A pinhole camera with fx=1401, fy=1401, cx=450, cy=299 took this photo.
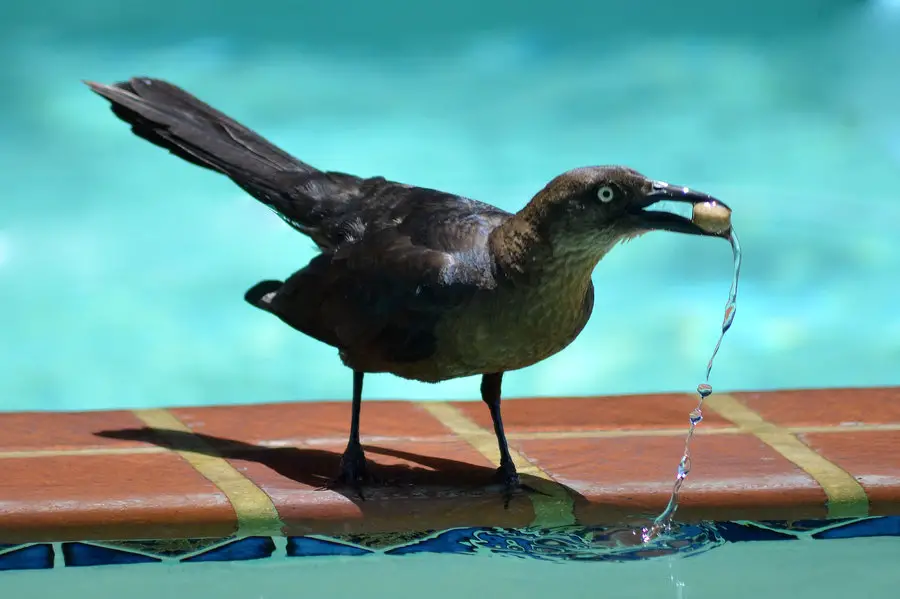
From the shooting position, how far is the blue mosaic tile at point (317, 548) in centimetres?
240

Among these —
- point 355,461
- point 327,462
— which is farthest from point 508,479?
point 327,462

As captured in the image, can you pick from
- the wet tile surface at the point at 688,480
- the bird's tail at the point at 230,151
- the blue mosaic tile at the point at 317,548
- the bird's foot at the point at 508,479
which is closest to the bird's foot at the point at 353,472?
the blue mosaic tile at the point at 317,548

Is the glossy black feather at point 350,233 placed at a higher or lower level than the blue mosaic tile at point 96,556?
higher

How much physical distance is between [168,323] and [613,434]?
306cm

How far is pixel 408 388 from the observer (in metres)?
5.38

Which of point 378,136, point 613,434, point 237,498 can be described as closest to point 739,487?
point 613,434

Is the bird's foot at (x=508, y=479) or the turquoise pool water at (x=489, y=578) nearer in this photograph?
the turquoise pool water at (x=489, y=578)

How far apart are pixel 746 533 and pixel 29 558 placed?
1.24m

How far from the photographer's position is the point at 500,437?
2.71m

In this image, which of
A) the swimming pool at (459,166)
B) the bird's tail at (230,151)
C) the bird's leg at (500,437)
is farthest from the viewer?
the swimming pool at (459,166)

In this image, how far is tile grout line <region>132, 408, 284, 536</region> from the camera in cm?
239

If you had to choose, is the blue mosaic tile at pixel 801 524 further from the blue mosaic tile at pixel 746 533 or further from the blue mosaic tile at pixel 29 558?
the blue mosaic tile at pixel 29 558

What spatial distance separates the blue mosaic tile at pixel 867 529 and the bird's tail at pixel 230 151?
3.74ft

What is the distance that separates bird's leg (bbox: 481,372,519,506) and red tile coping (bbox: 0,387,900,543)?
0.03 metres
